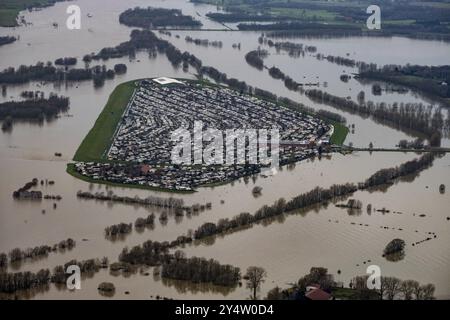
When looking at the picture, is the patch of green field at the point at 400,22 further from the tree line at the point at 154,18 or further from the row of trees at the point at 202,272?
the row of trees at the point at 202,272

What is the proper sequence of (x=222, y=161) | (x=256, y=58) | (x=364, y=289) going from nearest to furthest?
(x=364, y=289)
(x=222, y=161)
(x=256, y=58)

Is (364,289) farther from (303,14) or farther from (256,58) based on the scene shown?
(303,14)

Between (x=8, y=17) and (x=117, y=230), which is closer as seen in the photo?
(x=117, y=230)

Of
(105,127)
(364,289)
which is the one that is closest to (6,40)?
(105,127)

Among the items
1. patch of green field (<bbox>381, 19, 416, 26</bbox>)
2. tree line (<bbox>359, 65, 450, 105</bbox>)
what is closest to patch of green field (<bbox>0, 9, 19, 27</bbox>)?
tree line (<bbox>359, 65, 450, 105</bbox>)

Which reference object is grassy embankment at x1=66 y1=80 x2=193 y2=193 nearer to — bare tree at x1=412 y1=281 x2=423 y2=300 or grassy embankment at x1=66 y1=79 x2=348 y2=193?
grassy embankment at x1=66 y1=79 x2=348 y2=193

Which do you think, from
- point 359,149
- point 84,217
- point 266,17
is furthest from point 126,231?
point 266,17

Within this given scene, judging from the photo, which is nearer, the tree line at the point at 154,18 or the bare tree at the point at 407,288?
the bare tree at the point at 407,288

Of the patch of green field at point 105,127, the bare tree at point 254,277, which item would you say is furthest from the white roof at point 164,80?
the bare tree at point 254,277
